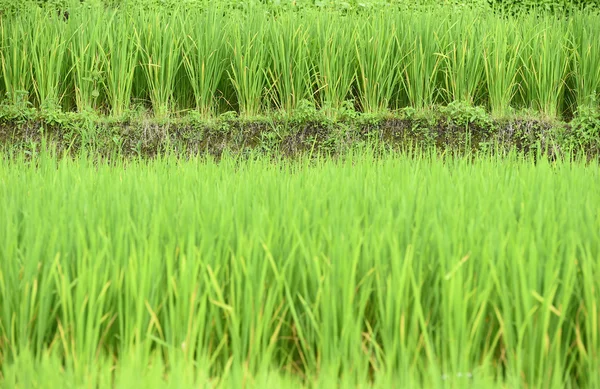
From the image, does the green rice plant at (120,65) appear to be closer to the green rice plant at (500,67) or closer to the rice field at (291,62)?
the rice field at (291,62)

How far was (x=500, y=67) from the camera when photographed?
192 inches

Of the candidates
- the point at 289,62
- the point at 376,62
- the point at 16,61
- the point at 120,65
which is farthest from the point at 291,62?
the point at 16,61

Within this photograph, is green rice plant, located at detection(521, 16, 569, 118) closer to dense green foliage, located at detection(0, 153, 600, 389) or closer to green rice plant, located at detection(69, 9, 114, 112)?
green rice plant, located at detection(69, 9, 114, 112)

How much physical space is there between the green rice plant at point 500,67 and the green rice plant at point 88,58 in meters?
2.65

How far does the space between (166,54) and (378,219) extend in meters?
3.47

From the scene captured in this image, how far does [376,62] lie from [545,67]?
1146 mm

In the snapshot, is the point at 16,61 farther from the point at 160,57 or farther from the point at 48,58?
the point at 160,57

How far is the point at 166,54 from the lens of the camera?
16.6ft

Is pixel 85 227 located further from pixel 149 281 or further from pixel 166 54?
pixel 166 54

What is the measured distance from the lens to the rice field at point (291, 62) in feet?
16.2

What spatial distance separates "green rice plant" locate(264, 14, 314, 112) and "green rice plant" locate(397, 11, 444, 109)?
0.68 metres

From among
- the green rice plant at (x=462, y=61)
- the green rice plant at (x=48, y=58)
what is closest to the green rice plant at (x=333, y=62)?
the green rice plant at (x=462, y=61)

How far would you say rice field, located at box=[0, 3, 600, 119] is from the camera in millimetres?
4949

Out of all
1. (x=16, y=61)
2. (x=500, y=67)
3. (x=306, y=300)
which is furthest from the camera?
(x=16, y=61)
